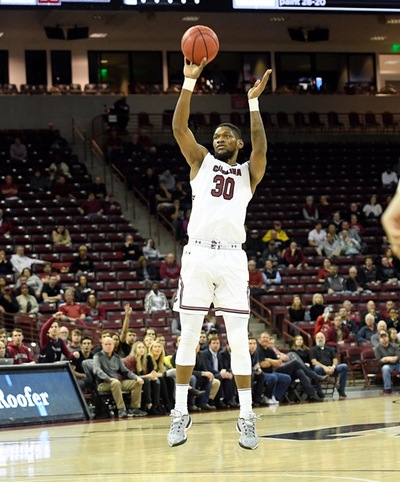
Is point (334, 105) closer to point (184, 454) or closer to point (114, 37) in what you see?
point (114, 37)

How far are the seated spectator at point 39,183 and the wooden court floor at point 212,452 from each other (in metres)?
13.0

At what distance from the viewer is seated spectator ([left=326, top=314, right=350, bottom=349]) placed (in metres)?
19.0

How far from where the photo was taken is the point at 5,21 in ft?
96.0

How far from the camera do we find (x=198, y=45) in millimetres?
7430

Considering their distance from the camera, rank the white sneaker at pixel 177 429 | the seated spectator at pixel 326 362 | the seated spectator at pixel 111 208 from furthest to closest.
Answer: the seated spectator at pixel 111 208, the seated spectator at pixel 326 362, the white sneaker at pixel 177 429

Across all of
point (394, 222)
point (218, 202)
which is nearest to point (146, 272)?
point (218, 202)

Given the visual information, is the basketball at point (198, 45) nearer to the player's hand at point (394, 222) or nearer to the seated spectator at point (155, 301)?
the player's hand at point (394, 222)

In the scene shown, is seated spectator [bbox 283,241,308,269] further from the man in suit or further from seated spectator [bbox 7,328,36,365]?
seated spectator [bbox 7,328,36,365]

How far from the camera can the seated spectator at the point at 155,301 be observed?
19281mm

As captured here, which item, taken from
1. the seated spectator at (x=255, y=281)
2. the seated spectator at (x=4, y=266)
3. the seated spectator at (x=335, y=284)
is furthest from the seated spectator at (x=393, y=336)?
the seated spectator at (x=4, y=266)

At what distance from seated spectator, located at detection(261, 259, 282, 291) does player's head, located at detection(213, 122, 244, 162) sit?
45.3 feet

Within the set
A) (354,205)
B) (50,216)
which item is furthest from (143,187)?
(354,205)

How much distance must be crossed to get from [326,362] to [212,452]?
9757 mm

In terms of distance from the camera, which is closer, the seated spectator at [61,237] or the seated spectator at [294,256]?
the seated spectator at [61,237]
